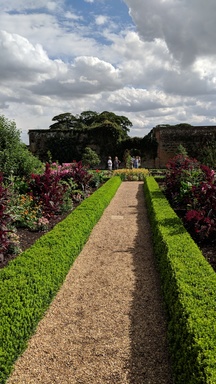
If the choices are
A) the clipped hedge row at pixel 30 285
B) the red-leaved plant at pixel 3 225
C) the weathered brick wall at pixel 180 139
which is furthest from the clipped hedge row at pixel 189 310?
the weathered brick wall at pixel 180 139

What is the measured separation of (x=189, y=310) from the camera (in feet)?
9.68

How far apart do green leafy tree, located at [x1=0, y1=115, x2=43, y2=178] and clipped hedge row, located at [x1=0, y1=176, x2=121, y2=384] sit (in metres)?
5.21

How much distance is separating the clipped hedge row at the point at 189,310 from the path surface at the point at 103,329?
223 millimetres

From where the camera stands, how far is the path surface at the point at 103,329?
2.87 meters

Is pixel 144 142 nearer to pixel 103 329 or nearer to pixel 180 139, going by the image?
pixel 180 139

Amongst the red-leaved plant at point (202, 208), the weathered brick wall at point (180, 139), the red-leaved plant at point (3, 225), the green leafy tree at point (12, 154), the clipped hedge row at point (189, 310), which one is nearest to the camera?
the clipped hedge row at point (189, 310)

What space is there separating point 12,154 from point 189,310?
28.2 feet

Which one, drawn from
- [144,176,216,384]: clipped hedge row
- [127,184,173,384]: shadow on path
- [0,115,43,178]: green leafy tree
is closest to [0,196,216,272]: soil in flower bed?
[144,176,216,384]: clipped hedge row

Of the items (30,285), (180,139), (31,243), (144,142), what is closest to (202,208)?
(31,243)

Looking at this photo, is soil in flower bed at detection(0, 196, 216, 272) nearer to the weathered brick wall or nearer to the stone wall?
the weathered brick wall

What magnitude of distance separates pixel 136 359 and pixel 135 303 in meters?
1.03

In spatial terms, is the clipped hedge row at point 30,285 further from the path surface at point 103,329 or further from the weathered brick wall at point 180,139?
the weathered brick wall at point 180,139

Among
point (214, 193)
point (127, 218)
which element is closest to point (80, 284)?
point (214, 193)

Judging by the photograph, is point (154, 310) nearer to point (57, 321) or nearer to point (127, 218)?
point (57, 321)
